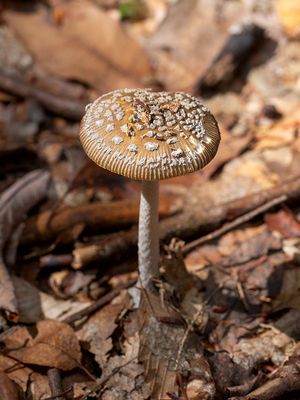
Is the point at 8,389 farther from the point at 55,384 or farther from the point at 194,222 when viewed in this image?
the point at 194,222

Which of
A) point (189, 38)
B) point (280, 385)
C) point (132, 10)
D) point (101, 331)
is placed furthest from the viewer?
point (132, 10)

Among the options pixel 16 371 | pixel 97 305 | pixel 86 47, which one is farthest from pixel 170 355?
pixel 86 47

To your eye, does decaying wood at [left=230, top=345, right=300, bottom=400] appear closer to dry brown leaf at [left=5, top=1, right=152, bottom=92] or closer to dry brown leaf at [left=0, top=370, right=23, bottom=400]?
dry brown leaf at [left=0, top=370, right=23, bottom=400]

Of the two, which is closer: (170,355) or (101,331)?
(170,355)

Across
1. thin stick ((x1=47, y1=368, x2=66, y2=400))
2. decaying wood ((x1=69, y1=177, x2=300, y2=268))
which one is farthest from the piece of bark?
thin stick ((x1=47, y1=368, x2=66, y2=400))

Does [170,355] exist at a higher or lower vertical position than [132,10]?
lower

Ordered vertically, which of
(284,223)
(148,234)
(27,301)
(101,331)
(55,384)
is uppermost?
(284,223)

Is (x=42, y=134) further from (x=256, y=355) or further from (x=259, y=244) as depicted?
(x=256, y=355)
